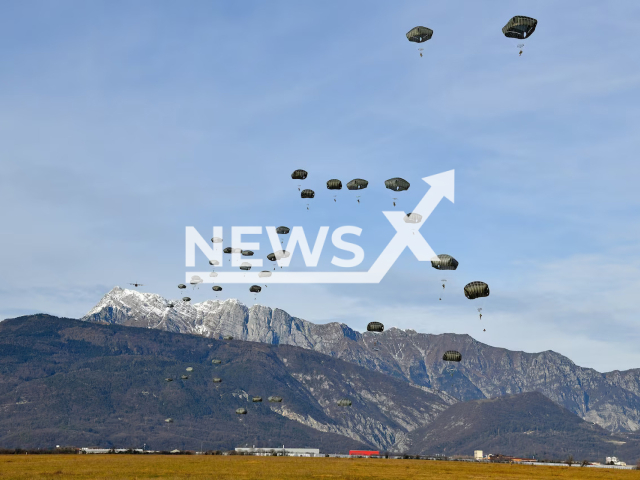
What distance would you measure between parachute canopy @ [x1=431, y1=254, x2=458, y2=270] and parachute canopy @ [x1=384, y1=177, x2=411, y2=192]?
20192 millimetres

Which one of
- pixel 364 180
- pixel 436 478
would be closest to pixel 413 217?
pixel 364 180

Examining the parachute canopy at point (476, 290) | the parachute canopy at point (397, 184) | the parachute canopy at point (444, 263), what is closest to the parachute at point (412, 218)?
the parachute canopy at point (397, 184)

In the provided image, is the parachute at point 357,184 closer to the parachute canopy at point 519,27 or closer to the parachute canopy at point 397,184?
the parachute canopy at point 397,184

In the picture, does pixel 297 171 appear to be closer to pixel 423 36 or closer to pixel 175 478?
pixel 423 36

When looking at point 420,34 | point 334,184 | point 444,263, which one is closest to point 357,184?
point 334,184

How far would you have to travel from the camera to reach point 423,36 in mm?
147875

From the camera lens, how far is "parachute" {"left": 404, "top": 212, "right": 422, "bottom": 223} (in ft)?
558

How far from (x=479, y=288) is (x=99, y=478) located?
77345mm

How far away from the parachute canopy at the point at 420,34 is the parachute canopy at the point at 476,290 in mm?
49928

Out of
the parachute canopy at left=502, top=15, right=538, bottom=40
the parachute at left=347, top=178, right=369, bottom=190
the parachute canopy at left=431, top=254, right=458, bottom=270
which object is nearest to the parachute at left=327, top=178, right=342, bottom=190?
the parachute at left=347, top=178, right=369, bottom=190

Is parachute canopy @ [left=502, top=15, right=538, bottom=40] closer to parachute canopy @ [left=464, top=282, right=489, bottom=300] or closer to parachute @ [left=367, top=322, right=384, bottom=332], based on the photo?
parachute canopy @ [left=464, top=282, right=489, bottom=300]

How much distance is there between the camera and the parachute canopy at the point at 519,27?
132375 mm

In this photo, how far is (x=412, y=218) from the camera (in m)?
174

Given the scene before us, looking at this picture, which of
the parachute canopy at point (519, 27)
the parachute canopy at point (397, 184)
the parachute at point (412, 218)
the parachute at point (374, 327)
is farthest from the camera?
the parachute at point (374, 327)
